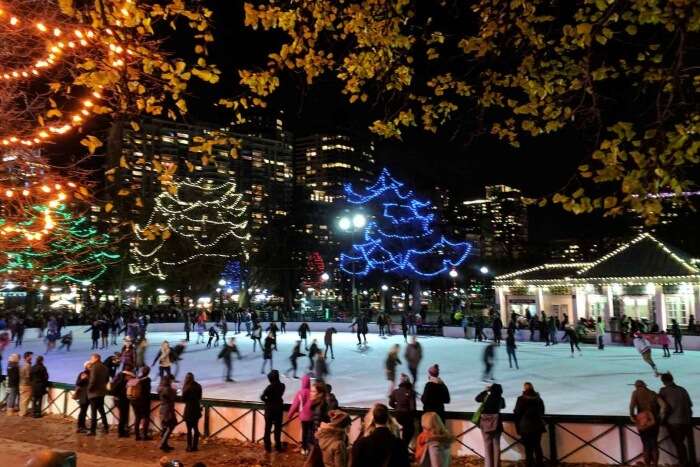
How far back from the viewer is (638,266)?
29250 mm

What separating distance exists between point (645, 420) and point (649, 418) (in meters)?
0.06

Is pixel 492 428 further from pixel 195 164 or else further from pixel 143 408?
pixel 195 164

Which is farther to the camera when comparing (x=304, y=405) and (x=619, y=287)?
(x=619, y=287)

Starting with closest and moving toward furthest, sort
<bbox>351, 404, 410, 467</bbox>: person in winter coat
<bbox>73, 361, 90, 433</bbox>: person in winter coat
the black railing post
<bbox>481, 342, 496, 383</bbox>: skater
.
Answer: <bbox>351, 404, 410, 467</bbox>: person in winter coat < the black railing post < <bbox>73, 361, 90, 433</bbox>: person in winter coat < <bbox>481, 342, 496, 383</bbox>: skater

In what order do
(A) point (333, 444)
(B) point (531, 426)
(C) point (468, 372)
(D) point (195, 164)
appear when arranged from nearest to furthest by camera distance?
(A) point (333, 444) → (B) point (531, 426) → (D) point (195, 164) → (C) point (468, 372)

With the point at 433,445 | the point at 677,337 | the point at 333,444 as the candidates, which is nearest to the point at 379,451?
the point at 333,444

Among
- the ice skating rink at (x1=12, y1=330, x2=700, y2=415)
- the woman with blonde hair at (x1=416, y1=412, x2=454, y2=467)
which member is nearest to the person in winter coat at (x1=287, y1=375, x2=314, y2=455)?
the ice skating rink at (x1=12, y1=330, x2=700, y2=415)

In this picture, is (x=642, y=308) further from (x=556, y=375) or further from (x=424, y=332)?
(x=556, y=375)

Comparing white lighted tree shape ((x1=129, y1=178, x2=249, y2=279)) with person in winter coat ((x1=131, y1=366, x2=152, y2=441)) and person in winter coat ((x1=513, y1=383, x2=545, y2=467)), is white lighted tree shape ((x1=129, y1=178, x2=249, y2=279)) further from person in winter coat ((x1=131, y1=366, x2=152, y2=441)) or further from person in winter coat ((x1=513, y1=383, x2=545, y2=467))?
person in winter coat ((x1=513, y1=383, x2=545, y2=467))

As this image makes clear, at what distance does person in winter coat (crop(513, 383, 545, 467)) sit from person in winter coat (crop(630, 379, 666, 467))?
139cm

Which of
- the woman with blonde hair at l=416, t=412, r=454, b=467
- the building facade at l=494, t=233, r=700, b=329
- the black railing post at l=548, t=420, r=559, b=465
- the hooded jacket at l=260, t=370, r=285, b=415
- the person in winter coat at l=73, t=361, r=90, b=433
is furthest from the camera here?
the building facade at l=494, t=233, r=700, b=329

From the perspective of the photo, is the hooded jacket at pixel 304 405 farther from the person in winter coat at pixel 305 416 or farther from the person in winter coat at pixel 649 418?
the person in winter coat at pixel 649 418

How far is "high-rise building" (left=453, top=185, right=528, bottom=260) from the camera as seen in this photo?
179ft

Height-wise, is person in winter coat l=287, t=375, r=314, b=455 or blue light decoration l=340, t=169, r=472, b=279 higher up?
blue light decoration l=340, t=169, r=472, b=279
